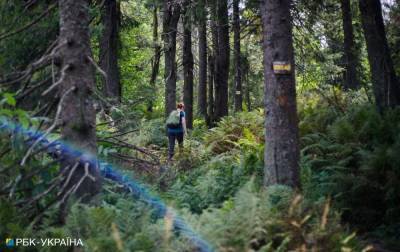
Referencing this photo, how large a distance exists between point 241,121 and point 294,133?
704 cm

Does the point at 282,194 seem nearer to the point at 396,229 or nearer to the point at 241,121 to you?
the point at 396,229

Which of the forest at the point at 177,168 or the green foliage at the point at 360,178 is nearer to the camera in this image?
the forest at the point at 177,168

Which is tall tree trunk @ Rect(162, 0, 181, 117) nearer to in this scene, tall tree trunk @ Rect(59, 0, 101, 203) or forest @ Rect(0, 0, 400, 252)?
forest @ Rect(0, 0, 400, 252)

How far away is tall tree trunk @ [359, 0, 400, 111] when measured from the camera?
10.8 m

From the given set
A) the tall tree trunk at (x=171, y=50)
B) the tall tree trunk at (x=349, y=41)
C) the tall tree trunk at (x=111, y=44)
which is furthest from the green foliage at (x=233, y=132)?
the tall tree trunk at (x=349, y=41)

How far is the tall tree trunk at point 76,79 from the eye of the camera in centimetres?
497

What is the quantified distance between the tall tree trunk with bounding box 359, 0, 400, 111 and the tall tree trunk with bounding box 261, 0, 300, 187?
194 inches

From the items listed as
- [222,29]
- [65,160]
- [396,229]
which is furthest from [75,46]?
[222,29]

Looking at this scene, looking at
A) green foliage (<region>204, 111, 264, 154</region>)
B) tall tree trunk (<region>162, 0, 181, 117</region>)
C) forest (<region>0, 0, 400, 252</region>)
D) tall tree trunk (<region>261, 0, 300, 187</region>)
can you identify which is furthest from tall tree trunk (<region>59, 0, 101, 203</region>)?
tall tree trunk (<region>162, 0, 181, 117</region>)

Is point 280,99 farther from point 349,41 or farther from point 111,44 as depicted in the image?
point 349,41

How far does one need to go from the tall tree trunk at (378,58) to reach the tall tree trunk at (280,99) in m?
4.94

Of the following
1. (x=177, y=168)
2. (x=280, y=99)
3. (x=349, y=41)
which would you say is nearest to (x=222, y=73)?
(x=349, y=41)

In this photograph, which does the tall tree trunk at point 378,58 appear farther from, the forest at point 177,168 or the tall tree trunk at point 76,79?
the tall tree trunk at point 76,79

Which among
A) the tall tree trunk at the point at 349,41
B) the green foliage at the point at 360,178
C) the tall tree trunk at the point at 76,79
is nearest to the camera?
the tall tree trunk at the point at 76,79
